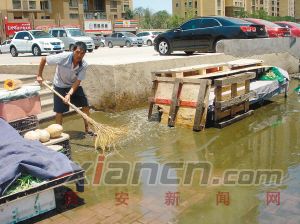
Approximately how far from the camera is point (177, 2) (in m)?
117

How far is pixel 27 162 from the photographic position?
3.88 meters

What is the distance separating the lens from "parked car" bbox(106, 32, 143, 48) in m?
37.2

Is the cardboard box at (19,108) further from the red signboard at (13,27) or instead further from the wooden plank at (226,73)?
the red signboard at (13,27)

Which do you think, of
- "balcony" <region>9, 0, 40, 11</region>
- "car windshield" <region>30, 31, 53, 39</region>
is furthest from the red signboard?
"car windshield" <region>30, 31, 53, 39</region>

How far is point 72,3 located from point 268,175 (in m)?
67.9

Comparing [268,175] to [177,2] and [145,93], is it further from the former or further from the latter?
[177,2]

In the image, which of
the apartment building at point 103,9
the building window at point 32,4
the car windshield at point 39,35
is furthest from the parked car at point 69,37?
the apartment building at point 103,9

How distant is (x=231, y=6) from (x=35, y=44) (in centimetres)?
9437

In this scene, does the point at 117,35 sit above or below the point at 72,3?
below

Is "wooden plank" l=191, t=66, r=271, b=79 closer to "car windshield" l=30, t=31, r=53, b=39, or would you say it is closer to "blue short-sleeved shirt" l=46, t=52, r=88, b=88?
"blue short-sleeved shirt" l=46, t=52, r=88, b=88

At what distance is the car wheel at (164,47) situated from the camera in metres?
15.1

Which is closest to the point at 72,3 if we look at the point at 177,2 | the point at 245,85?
the point at 177,2

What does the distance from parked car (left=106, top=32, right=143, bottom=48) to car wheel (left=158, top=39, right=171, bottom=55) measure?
22.3 meters

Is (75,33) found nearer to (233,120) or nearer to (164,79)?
(164,79)
